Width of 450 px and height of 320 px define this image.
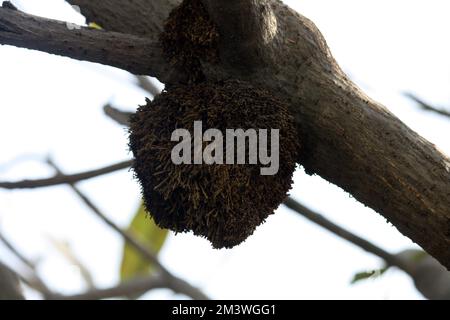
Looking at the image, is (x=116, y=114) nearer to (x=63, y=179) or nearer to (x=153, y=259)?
(x=63, y=179)

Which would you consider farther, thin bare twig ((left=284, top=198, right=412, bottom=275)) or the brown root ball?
thin bare twig ((left=284, top=198, right=412, bottom=275))

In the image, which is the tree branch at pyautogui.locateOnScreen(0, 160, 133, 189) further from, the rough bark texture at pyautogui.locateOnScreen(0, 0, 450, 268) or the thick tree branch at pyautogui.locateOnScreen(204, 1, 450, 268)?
the thick tree branch at pyautogui.locateOnScreen(204, 1, 450, 268)

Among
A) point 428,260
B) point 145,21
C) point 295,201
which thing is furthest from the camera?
point 295,201

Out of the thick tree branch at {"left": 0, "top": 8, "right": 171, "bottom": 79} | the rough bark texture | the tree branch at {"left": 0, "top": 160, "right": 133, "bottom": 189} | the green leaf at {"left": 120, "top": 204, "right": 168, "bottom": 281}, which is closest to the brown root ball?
the rough bark texture

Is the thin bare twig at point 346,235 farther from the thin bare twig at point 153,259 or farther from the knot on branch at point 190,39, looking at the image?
the knot on branch at point 190,39

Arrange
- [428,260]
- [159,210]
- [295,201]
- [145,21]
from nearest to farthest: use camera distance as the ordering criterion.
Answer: [159,210] → [145,21] → [428,260] → [295,201]

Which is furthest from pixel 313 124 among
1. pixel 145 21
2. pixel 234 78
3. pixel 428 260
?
pixel 428 260

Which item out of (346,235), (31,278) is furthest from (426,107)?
(31,278)

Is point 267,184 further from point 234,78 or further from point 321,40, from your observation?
point 321,40
